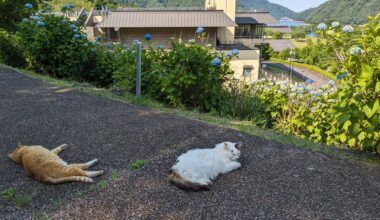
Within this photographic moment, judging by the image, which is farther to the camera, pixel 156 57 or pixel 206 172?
pixel 156 57

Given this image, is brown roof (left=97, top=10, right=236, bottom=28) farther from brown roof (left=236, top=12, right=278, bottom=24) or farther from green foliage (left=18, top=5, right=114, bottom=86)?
green foliage (left=18, top=5, right=114, bottom=86)

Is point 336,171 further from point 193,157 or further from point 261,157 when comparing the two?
point 193,157

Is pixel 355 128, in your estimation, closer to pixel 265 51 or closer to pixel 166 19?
pixel 166 19

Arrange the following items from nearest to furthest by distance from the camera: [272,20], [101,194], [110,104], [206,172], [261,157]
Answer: [101,194], [206,172], [261,157], [110,104], [272,20]

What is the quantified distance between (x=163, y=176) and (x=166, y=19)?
1559cm

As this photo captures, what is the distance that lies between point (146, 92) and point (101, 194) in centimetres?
319

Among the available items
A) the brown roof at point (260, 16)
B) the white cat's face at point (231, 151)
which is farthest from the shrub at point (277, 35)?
the white cat's face at point (231, 151)

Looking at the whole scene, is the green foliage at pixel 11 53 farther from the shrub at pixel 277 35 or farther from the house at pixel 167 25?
the shrub at pixel 277 35

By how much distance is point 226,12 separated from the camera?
20.0 m

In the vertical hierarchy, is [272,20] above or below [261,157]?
above

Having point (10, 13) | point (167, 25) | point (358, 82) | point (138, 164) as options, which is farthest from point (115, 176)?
point (167, 25)


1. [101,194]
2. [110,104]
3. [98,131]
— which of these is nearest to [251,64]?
[110,104]

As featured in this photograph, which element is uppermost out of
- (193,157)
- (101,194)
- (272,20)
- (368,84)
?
(272,20)

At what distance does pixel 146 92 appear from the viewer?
5.49 metres
